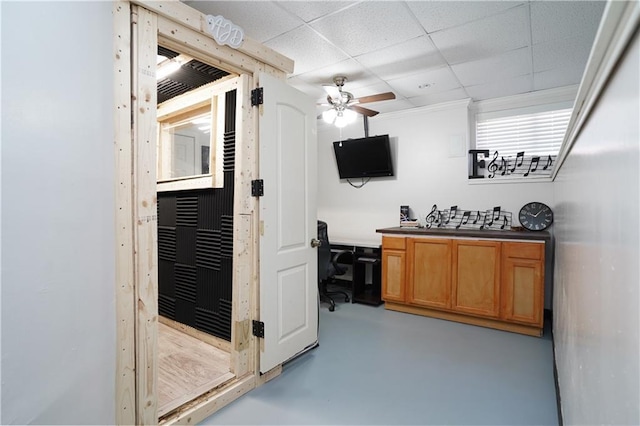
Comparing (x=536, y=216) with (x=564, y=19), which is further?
(x=536, y=216)

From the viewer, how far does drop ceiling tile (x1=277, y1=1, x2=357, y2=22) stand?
2104 mm

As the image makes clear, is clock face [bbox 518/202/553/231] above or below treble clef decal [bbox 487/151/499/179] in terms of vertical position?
below

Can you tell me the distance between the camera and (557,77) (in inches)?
128

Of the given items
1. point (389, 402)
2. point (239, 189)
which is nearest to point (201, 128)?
point (239, 189)

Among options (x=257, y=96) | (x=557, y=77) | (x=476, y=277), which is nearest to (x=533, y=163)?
(x=557, y=77)

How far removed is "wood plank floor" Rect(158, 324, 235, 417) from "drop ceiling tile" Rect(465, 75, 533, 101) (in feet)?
12.6

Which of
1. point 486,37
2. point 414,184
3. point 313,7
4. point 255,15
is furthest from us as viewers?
point 414,184

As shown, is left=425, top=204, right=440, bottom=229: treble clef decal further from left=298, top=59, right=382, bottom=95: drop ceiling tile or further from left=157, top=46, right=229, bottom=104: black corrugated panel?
left=157, top=46, right=229, bottom=104: black corrugated panel

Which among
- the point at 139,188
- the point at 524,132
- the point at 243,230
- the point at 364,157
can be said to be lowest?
the point at 243,230

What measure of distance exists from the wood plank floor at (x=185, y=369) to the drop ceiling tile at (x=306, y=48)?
2682 millimetres

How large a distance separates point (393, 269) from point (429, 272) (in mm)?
435

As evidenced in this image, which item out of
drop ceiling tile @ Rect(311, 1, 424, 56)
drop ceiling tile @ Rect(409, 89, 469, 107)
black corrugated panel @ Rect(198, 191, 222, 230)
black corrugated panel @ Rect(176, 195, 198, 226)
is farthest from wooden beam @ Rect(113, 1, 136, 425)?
drop ceiling tile @ Rect(409, 89, 469, 107)

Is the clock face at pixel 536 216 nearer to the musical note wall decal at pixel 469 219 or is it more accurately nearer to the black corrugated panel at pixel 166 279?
the musical note wall decal at pixel 469 219

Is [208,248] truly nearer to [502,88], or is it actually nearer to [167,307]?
[167,307]
